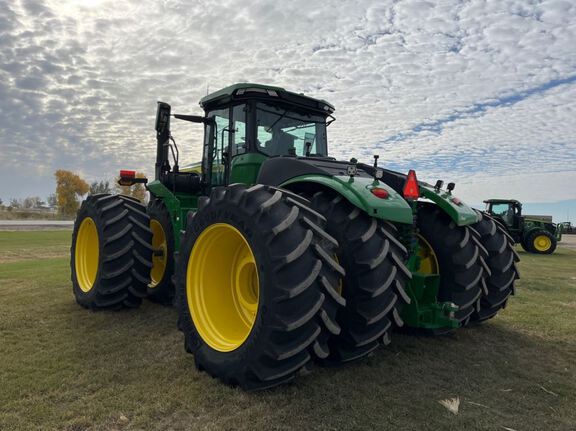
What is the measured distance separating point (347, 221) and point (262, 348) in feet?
3.82

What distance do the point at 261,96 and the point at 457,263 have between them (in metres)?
2.86

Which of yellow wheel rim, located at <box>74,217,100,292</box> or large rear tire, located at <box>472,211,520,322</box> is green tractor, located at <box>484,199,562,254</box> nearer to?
large rear tire, located at <box>472,211,520,322</box>

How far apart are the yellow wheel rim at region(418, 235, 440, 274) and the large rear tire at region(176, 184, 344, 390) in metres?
1.84

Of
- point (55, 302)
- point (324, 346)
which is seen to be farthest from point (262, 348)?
point (55, 302)

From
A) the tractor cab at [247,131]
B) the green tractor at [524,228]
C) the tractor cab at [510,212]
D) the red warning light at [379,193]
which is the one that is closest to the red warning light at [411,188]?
the red warning light at [379,193]

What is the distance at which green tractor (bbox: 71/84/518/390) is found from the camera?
9.62 feet

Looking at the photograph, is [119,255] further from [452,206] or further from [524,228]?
[524,228]

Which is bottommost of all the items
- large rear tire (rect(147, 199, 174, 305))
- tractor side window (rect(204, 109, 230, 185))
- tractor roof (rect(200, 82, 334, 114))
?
large rear tire (rect(147, 199, 174, 305))

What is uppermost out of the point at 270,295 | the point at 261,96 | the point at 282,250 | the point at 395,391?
the point at 261,96

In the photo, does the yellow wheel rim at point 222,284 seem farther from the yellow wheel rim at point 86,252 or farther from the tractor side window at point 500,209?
the tractor side window at point 500,209

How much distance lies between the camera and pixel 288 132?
529 centimetres

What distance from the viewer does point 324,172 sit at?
3820 mm

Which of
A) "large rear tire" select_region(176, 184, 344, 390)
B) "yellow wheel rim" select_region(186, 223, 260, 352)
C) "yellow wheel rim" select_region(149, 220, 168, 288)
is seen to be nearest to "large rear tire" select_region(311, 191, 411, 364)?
"large rear tire" select_region(176, 184, 344, 390)

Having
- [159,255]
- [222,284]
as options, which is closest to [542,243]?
[159,255]
